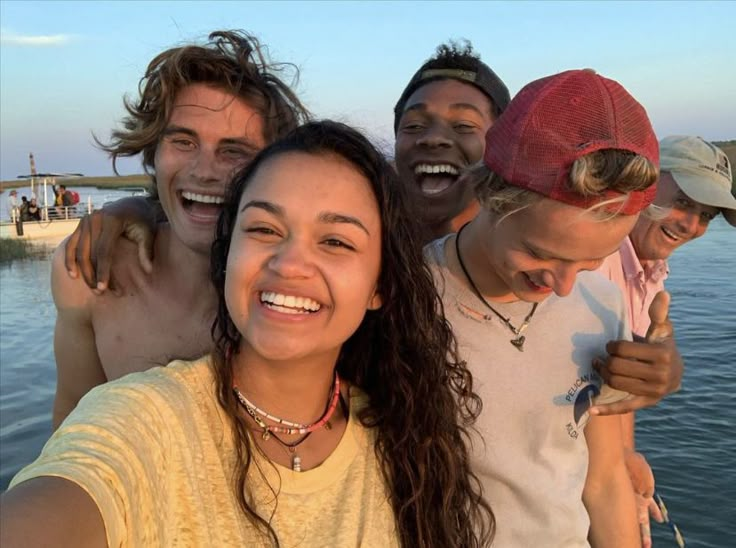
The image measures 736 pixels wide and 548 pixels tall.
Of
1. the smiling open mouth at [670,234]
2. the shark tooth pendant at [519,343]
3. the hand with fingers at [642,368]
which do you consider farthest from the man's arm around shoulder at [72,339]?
the smiling open mouth at [670,234]

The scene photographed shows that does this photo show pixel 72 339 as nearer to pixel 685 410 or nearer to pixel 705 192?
pixel 705 192

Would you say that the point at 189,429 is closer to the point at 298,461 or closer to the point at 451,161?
the point at 298,461

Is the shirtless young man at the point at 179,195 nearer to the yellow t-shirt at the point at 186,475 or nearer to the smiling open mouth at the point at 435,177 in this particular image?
the smiling open mouth at the point at 435,177

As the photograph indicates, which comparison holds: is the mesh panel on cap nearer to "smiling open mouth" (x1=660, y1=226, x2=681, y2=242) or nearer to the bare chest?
the bare chest

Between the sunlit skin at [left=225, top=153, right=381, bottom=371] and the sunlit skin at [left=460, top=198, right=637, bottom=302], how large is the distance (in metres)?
0.53

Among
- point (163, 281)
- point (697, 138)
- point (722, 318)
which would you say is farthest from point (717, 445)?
point (163, 281)

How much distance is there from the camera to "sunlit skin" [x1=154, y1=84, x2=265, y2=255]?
2.63m

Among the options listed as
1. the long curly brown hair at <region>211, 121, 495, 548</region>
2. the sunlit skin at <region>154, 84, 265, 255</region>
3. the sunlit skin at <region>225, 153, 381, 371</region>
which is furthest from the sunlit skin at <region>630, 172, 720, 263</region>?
the sunlit skin at <region>225, 153, 381, 371</region>

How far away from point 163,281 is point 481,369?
1474mm

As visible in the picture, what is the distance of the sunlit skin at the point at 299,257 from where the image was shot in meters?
1.79

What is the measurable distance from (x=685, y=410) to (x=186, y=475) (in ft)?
30.2

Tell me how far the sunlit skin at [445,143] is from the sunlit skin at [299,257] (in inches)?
57.7

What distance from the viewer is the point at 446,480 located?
2096 mm

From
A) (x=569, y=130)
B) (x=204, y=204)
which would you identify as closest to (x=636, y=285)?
(x=569, y=130)
